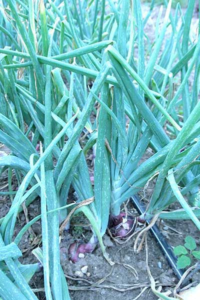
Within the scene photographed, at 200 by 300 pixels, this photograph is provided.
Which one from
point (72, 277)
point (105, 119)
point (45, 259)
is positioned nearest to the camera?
point (45, 259)

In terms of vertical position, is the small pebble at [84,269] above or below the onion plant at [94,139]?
below

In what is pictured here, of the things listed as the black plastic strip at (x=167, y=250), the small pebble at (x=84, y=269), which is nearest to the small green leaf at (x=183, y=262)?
the black plastic strip at (x=167, y=250)

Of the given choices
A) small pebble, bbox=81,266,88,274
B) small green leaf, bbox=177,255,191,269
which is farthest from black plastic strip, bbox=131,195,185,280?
small pebble, bbox=81,266,88,274

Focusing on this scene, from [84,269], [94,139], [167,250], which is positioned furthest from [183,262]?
[94,139]

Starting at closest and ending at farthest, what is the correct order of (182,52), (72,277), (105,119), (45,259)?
(45,259), (105,119), (72,277), (182,52)

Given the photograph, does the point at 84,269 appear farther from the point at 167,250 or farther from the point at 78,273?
the point at 167,250

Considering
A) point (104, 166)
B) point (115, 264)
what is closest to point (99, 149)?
point (104, 166)

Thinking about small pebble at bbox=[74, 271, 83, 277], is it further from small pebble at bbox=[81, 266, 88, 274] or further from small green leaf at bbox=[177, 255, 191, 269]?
small green leaf at bbox=[177, 255, 191, 269]

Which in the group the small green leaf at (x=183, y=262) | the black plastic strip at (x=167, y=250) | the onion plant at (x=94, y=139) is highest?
A: the onion plant at (x=94, y=139)

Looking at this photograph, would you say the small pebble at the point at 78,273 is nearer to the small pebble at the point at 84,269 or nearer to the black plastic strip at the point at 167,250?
the small pebble at the point at 84,269

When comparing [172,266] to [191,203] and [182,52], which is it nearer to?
[191,203]

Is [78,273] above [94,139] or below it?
below
